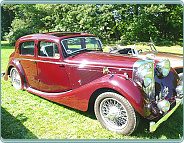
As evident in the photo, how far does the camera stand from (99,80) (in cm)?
302

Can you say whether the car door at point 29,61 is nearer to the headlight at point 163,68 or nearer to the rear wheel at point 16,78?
the rear wheel at point 16,78

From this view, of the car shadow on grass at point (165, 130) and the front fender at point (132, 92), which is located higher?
the front fender at point (132, 92)

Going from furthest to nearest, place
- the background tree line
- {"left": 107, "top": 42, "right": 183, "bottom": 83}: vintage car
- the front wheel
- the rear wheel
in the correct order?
1. the background tree line
2. {"left": 107, "top": 42, "right": 183, "bottom": 83}: vintage car
3. the rear wheel
4. the front wheel

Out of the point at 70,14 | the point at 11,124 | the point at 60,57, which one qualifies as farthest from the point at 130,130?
the point at 70,14

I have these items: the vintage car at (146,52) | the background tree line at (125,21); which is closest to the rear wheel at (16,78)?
the vintage car at (146,52)

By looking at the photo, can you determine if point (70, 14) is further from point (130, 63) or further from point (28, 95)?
point (130, 63)

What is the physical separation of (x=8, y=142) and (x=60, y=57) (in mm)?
1999

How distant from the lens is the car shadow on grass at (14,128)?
2.96 metres

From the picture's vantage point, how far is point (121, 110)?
2834 millimetres

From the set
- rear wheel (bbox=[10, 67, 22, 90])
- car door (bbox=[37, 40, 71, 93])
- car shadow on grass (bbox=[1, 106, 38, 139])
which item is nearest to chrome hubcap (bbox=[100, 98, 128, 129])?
car door (bbox=[37, 40, 71, 93])

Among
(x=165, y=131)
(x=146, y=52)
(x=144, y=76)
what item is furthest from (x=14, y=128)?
(x=146, y=52)

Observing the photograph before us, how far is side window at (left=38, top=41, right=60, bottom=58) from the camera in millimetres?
3867

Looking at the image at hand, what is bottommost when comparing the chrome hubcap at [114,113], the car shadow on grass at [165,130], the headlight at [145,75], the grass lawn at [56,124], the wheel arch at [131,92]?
the car shadow on grass at [165,130]

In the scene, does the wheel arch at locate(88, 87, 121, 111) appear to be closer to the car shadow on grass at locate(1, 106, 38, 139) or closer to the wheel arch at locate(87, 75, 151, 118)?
the wheel arch at locate(87, 75, 151, 118)
